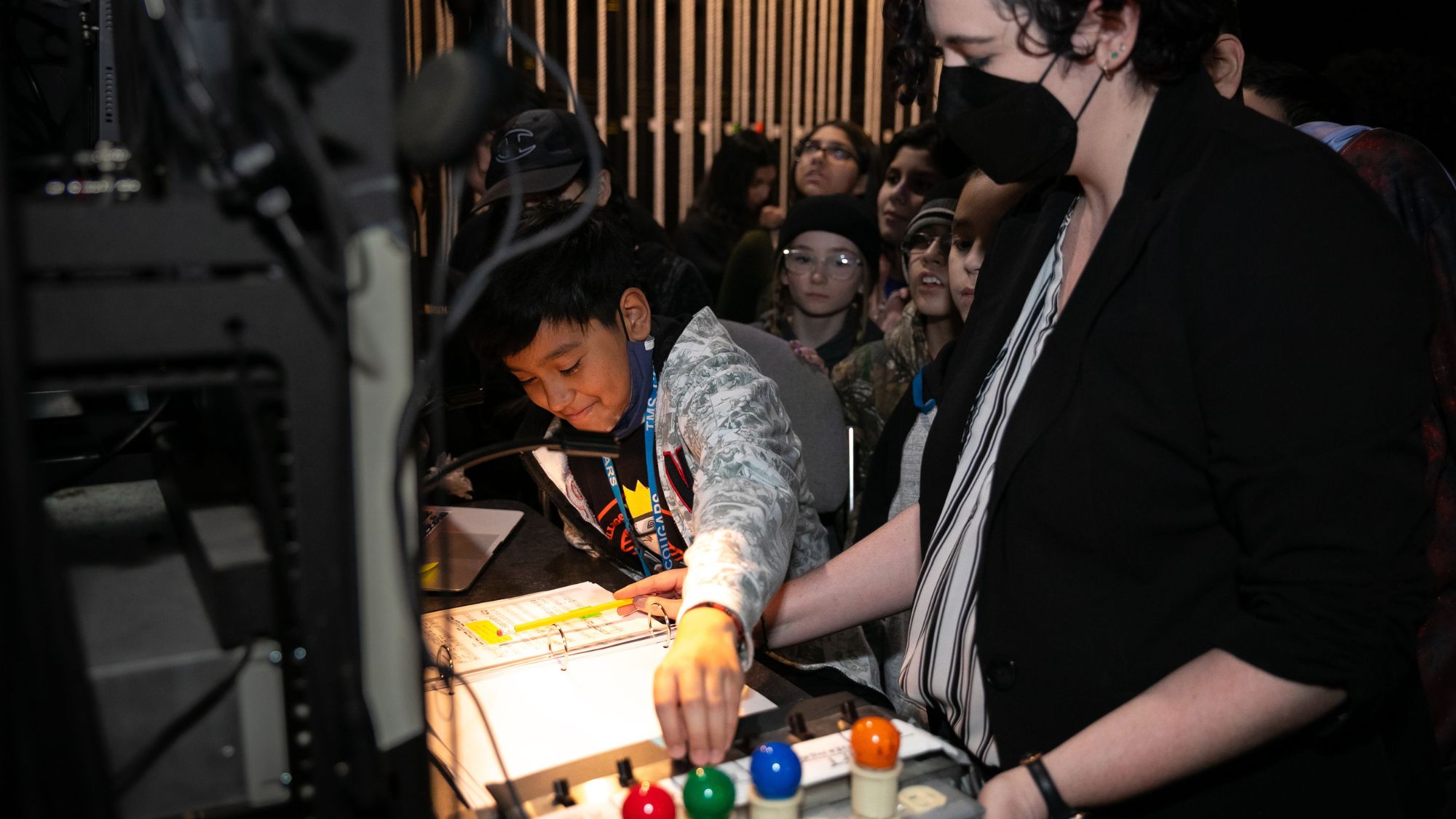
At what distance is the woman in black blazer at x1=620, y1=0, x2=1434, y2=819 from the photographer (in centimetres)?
71

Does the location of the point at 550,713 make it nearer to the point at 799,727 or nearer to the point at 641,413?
the point at 799,727

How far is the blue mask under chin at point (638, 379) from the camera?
1471mm

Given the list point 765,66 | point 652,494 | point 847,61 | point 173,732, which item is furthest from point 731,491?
point 847,61

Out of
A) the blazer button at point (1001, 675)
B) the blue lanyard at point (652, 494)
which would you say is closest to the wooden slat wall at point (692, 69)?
the blue lanyard at point (652, 494)

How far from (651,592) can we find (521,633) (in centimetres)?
17

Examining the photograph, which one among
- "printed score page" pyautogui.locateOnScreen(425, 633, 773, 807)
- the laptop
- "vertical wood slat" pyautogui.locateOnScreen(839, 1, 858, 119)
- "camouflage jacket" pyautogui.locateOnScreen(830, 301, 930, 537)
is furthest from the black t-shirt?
"vertical wood slat" pyautogui.locateOnScreen(839, 1, 858, 119)

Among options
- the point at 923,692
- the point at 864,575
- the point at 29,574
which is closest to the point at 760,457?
the point at 864,575

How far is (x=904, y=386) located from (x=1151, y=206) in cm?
155

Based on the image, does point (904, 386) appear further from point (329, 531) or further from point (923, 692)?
point (329, 531)

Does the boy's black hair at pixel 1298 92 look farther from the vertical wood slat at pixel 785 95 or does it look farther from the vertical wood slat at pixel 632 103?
the vertical wood slat at pixel 785 95

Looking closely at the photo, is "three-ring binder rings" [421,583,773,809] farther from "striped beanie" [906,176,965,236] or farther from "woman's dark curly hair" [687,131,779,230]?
"woman's dark curly hair" [687,131,779,230]

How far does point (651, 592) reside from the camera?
1.19m

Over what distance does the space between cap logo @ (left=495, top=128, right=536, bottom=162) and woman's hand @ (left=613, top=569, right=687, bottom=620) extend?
1.11 metres

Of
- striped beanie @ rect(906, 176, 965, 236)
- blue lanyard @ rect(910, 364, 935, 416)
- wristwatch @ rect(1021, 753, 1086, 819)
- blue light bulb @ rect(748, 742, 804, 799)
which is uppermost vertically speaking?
striped beanie @ rect(906, 176, 965, 236)
